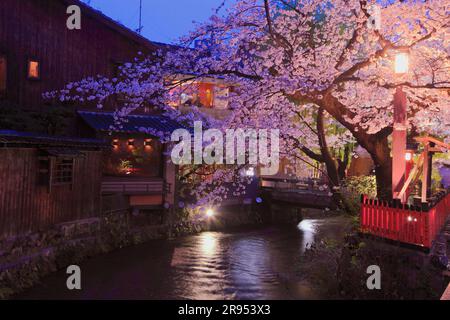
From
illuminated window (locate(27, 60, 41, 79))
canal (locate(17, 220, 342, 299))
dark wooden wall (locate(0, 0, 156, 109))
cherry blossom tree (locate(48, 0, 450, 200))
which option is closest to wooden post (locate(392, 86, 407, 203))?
cherry blossom tree (locate(48, 0, 450, 200))

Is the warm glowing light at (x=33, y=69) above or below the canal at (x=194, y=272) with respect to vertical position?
above

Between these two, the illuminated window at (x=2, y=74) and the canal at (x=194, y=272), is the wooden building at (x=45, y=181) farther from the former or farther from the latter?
the illuminated window at (x=2, y=74)

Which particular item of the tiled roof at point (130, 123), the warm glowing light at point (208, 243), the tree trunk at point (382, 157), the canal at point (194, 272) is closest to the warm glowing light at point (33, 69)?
the tiled roof at point (130, 123)

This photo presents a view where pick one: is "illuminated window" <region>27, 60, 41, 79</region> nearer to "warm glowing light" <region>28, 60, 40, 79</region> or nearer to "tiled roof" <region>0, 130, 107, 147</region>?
"warm glowing light" <region>28, 60, 40, 79</region>

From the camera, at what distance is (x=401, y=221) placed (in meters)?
11.1

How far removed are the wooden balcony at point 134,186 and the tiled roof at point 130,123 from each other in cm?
238

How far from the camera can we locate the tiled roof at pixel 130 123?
68.8 feet

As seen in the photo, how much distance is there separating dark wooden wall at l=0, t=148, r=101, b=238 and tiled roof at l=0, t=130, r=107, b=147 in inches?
16.6

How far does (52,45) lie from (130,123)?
5048mm

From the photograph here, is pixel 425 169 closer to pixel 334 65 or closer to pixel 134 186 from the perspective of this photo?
pixel 334 65

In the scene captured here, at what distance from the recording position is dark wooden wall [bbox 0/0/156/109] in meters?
19.8

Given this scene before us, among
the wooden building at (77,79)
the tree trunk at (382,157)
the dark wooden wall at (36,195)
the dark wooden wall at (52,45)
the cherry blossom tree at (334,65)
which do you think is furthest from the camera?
the dark wooden wall at (52,45)
